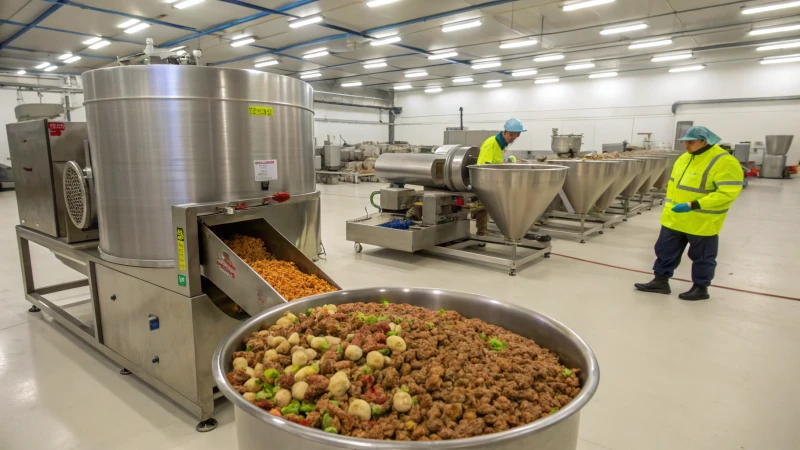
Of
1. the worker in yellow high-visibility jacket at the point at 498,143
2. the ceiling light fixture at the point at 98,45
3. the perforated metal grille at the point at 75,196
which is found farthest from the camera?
the ceiling light fixture at the point at 98,45

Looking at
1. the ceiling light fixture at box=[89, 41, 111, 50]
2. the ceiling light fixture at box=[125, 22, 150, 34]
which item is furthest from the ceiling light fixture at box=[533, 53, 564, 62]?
the ceiling light fixture at box=[89, 41, 111, 50]

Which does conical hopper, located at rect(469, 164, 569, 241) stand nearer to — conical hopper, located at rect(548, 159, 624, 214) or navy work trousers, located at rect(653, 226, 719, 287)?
navy work trousers, located at rect(653, 226, 719, 287)

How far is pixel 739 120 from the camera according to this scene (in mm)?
12727

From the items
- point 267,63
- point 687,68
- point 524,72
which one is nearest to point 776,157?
point 687,68

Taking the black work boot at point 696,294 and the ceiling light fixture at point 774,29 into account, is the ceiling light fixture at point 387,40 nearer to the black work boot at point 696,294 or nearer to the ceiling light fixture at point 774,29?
the ceiling light fixture at point 774,29

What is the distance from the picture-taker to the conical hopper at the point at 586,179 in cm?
544

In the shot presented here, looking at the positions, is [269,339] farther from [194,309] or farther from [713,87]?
[713,87]

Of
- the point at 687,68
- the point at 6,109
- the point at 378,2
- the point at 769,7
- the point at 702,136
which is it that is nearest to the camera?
the point at 702,136

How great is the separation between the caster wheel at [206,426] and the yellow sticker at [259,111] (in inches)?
55.1

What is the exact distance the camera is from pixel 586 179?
18.0ft

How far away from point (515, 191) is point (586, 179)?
2.01 m

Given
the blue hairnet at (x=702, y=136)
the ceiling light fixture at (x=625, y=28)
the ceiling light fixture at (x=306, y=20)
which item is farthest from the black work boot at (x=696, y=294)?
the ceiling light fixture at (x=306, y=20)

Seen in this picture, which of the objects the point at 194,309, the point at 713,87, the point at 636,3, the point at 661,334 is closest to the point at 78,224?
the point at 194,309

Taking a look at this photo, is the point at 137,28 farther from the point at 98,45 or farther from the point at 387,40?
the point at 387,40
